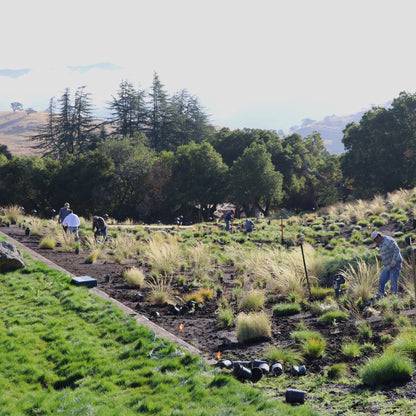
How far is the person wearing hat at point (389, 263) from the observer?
10.2m

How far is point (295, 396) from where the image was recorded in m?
5.48

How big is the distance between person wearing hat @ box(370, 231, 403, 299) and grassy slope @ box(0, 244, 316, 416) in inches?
213

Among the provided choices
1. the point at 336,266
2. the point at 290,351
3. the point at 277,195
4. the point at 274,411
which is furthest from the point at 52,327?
the point at 277,195

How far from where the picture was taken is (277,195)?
42.8 meters

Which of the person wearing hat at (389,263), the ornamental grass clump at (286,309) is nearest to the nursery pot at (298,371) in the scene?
the ornamental grass clump at (286,309)

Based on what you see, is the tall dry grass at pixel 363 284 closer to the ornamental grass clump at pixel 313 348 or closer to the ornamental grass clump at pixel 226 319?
the ornamental grass clump at pixel 226 319

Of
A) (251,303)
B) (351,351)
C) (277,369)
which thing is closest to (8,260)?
(251,303)

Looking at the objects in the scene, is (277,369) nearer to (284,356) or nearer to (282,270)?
(284,356)

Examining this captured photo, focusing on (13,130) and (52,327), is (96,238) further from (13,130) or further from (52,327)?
(13,130)

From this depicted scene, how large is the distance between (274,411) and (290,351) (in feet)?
6.78

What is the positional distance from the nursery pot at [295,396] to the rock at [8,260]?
10034 millimetres

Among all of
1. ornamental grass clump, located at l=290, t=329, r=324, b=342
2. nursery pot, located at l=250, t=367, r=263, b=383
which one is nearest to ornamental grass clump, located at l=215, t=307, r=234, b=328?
ornamental grass clump, located at l=290, t=329, r=324, b=342

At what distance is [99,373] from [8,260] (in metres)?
7.88

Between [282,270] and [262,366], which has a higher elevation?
[282,270]
